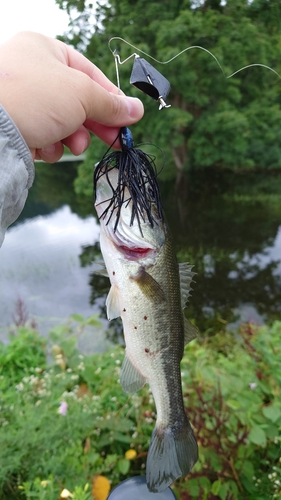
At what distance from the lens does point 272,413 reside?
2.22m

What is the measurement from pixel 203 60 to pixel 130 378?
14244 mm

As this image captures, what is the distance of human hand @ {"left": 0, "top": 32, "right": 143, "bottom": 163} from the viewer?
139 cm

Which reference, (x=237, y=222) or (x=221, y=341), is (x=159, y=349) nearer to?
(x=221, y=341)

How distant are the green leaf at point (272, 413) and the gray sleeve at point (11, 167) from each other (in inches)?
75.2

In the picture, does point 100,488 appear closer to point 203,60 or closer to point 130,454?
point 130,454

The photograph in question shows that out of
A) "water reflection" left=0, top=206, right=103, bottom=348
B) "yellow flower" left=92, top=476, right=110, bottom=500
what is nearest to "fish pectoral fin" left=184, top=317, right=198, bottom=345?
"yellow flower" left=92, top=476, right=110, bottom=500

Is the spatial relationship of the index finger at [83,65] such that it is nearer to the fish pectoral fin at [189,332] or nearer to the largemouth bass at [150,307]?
the largemouth bass at [150,307]

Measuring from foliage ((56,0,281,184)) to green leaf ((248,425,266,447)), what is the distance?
36.3 ft

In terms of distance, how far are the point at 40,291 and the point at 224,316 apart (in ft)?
12.8

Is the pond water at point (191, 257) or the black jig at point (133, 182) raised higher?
the black jig at point (133, 182)

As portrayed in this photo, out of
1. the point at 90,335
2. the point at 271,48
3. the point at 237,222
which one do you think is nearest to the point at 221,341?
the point at 90,335

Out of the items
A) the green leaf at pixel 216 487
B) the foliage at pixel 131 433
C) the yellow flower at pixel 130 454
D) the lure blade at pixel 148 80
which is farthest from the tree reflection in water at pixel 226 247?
the lure blade at pixel 148 80

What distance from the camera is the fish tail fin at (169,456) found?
1501mm

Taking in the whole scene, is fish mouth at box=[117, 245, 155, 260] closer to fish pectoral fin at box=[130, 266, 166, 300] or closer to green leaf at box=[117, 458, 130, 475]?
fish pectoral fin at box=[130, 266, 166, 300]
